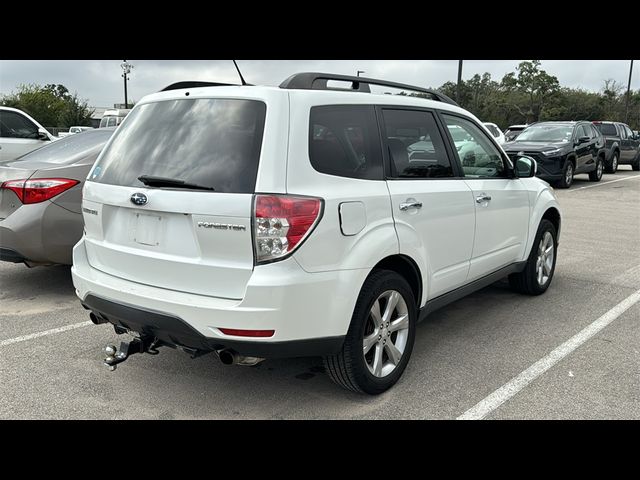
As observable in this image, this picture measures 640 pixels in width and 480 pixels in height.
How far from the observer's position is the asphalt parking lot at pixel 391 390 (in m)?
3.34

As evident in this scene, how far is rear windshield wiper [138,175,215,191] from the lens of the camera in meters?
2.97

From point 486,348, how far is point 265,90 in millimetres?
2530

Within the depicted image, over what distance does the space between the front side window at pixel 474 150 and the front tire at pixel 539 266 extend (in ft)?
3.20

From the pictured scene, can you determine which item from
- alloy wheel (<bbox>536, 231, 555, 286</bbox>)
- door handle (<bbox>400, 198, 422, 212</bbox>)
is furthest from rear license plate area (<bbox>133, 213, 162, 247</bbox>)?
alloy wheel (<bbox>536, 231, 555, 286</bbox>)

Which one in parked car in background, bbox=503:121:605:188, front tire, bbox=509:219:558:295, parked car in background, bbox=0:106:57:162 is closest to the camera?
front tire, bbox=509:219:558:295

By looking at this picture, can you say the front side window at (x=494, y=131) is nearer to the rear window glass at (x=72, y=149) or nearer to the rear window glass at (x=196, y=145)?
the rear window glass at (x=72, y=149)

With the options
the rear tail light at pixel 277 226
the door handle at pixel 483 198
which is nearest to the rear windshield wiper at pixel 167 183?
the rear tail light at pixel 277 226

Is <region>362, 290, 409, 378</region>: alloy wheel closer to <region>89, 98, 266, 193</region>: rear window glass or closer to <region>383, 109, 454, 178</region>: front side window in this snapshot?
<region>383, 109, 454, 178</region>: front side window

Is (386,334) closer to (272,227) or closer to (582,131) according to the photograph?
(272,227)

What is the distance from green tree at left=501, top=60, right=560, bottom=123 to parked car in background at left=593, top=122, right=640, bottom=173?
4964 centimetres

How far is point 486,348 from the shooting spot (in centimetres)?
430

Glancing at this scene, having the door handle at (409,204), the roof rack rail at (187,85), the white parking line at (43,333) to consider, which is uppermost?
the roof rack rail at (187,85)

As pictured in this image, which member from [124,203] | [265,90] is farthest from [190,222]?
[265,90]
